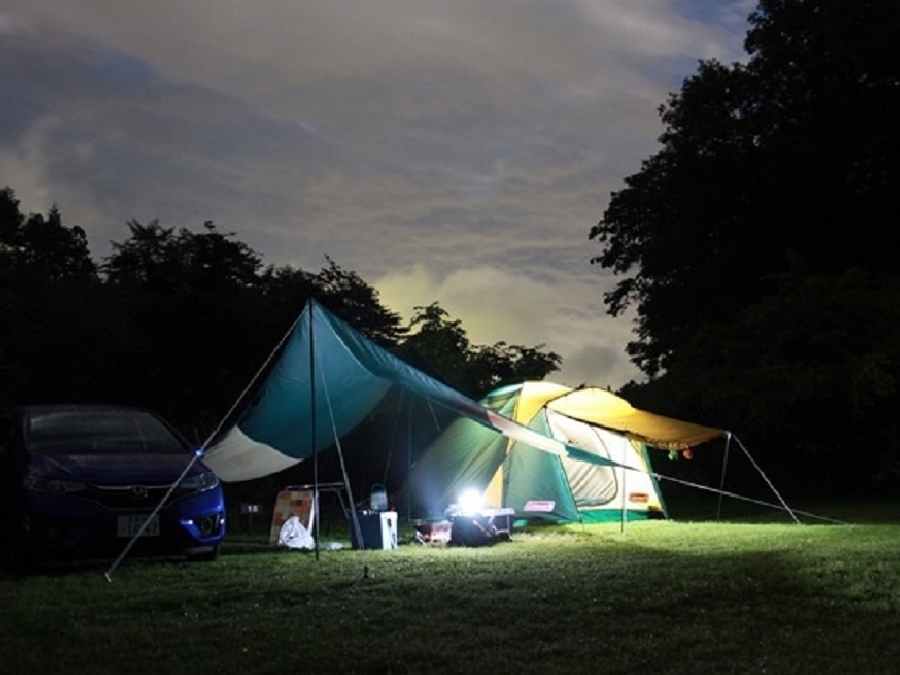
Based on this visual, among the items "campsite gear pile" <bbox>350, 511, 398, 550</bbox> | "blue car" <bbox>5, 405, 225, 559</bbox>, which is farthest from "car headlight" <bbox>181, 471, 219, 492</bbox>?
"campsite gear pile" <bbox>350, 511, 398, 550</bbox>

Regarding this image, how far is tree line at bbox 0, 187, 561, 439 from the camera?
22719 millimetres

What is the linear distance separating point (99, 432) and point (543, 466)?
6.60 metres

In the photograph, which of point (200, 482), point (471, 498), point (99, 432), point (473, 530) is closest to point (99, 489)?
point (200, 482)

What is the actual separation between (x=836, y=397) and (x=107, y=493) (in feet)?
50.8

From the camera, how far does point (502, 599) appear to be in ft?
21.8

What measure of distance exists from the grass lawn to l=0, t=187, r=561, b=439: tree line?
40.3 feet

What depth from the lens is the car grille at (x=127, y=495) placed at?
8055 mm

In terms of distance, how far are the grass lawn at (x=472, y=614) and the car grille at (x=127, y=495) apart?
0.52m

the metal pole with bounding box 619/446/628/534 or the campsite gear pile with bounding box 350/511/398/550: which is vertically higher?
the metal pole with bounding box 619/446/628/534

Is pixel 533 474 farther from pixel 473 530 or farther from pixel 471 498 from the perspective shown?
pixel 473 530

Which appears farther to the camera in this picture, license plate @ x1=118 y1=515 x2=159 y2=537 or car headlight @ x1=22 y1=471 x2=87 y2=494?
license plate @ x1=118 y1=515 x2=159 y2=537

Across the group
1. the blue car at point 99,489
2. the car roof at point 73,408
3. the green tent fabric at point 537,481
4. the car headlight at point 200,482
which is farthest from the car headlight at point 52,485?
the green tent fabric at point 537,481

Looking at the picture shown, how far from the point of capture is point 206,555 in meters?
8.85

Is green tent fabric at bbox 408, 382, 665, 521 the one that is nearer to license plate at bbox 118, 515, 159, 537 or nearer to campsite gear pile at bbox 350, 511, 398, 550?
campsite gear pile at bbox 350, 511, 398, 550
